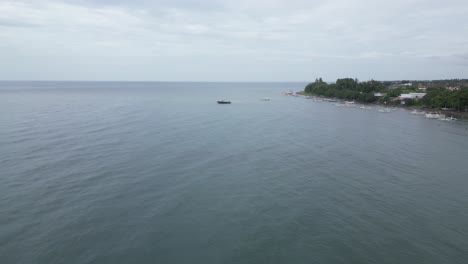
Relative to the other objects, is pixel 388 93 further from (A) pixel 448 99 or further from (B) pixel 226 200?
(B) pixel 226 200

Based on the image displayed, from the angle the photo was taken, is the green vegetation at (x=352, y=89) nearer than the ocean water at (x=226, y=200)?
No

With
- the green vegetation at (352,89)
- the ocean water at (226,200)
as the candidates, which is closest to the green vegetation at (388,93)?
the green vegetation at (352,89)

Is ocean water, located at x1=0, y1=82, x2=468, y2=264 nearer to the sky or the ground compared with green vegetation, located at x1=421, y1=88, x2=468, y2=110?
nearer to the ground

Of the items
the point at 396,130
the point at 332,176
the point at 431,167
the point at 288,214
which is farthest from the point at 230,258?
the point at 396,130

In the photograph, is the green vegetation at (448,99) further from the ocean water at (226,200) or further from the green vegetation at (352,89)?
the ocean water at (226,200)

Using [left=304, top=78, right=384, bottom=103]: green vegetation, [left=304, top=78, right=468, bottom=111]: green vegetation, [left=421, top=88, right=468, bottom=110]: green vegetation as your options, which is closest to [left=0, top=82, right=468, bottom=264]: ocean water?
[left=421, top=88, right=468, bottom=110]: green vegetation

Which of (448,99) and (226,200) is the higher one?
(448,99)

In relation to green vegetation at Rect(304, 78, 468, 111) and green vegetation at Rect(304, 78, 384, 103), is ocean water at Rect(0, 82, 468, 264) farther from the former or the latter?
green vegetation at Rect(304, 78, 384, 103)

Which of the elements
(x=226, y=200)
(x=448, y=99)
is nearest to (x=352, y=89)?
(x=448, y=99)
